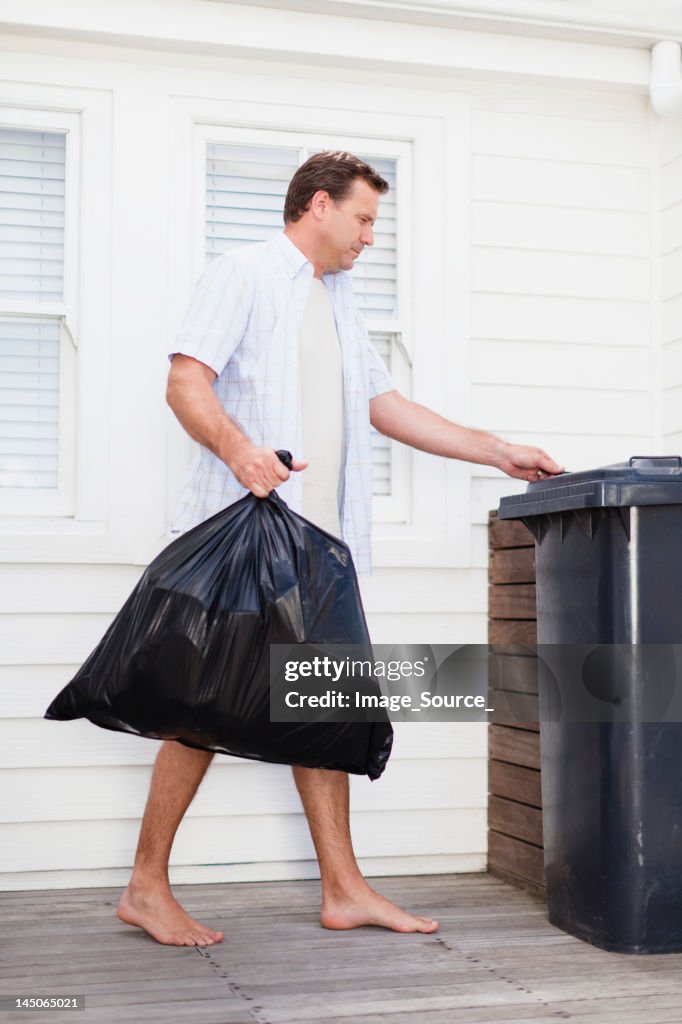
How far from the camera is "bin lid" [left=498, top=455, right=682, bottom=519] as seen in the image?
7.54 ft

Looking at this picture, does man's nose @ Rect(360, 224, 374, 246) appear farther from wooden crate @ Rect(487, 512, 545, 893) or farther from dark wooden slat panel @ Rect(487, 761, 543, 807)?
dark wooden slat panel @ Rect(487, 761, 543, 807)

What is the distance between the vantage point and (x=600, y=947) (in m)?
2.37

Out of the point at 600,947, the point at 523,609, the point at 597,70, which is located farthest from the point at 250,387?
the point at 597,70

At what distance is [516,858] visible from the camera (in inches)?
121

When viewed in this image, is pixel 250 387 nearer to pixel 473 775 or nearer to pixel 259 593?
pixel 259 593

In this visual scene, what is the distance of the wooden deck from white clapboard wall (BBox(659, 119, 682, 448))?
149cm

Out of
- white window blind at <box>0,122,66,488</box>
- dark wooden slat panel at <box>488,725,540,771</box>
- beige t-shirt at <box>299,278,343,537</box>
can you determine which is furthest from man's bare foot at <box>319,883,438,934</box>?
white window blind at <box>0,122,66,488</box>

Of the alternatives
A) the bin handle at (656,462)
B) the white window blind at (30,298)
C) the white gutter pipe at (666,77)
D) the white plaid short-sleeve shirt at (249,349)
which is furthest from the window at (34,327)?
the white gutter pipe at (666,77)

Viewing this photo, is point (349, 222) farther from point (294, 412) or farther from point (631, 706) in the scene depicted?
point (631, 706)

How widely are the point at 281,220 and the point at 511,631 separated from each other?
1.33 meters

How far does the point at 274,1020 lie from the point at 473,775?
1430mm

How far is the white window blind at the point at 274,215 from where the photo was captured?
130 inches

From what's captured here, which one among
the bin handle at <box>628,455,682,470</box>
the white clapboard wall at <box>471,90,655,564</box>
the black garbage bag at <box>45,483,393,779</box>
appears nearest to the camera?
the black garbage bag at <box>45,483,393,779</box>

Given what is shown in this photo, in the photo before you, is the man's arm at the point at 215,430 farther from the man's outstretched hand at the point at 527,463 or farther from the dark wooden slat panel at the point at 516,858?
the dark wooden slat panel at the point at 516,858
